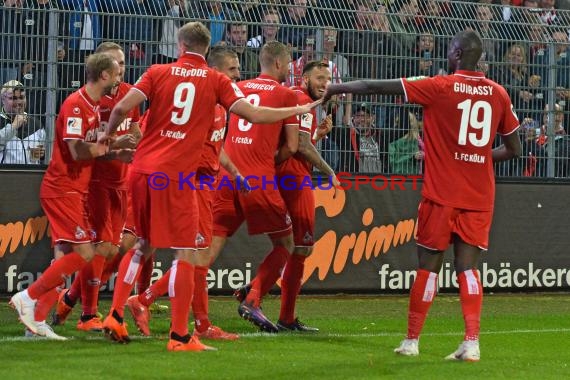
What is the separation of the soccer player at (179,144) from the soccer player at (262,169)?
1588 mm

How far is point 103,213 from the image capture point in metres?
10.5

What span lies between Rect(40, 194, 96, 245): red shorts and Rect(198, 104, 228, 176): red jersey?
1.11 m

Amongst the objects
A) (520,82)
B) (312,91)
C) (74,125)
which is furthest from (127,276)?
(520,82)

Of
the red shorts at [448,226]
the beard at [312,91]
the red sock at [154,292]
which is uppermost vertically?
the beard at [312,91]

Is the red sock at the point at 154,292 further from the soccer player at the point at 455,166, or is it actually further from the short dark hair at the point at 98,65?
the soccer player at the point at 455,166

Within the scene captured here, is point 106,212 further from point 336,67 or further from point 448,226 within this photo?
point 336,67

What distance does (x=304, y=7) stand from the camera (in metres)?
13.6

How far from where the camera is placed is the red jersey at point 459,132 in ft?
28.4

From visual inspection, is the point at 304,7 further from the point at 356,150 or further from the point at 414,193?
the point at 414,193

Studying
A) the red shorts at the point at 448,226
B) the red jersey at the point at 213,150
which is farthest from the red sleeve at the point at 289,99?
the red shorts at the point at 448,226

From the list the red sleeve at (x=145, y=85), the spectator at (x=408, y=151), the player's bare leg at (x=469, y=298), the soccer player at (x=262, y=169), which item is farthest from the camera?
the spectator at (x=408, y=151)

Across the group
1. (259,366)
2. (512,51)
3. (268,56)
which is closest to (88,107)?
(268,56)

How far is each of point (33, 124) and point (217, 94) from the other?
13.9 ft

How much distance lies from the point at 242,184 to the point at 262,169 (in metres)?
0.62
